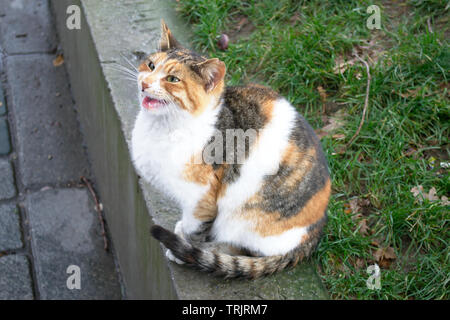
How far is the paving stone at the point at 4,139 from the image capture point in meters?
4.09

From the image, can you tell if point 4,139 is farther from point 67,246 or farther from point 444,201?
point 444,201

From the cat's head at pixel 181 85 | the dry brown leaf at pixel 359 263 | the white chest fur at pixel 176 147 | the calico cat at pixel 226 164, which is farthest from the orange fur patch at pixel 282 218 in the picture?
the cat's head at pixel 181 85

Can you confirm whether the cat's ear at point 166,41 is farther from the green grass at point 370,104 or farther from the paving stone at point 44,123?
the paving stone at point 44,123

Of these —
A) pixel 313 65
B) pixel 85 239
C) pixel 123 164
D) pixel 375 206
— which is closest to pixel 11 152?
pixel 85 239

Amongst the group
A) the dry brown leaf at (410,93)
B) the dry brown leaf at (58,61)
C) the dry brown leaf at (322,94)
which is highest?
the dry brown leaf at (410,93)

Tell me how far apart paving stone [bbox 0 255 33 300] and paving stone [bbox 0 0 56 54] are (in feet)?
7.96

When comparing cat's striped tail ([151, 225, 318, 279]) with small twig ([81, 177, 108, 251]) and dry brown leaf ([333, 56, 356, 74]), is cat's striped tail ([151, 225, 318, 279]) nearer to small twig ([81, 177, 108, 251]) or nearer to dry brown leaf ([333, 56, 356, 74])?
dry brown leaf ([333, 56, 356, 74])

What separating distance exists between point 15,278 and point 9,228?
42 cm

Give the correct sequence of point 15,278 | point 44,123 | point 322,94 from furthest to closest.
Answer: point 44,123 < point 15,278 < point 322,94

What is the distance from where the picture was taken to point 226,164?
200 cm

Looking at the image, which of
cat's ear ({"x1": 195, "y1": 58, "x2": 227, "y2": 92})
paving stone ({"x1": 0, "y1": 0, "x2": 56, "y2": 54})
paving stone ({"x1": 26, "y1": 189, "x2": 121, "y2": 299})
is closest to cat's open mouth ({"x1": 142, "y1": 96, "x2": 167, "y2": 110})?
cat's ear ({"x1": 195, "y1": 58, "x2": 227, "y2": 92})

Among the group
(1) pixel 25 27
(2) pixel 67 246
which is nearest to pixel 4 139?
(2) pixel 67 246

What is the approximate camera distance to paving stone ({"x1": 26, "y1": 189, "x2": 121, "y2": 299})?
11.0 feet
